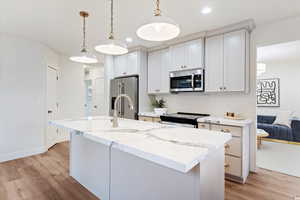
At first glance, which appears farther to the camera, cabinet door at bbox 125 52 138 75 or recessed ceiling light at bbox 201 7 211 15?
cabinet door at bbox 125 52 138 75

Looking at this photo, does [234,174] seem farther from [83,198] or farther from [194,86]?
[83,198]

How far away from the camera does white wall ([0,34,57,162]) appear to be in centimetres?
325

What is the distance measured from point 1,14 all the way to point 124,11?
1.94 m

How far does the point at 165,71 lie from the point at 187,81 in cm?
66

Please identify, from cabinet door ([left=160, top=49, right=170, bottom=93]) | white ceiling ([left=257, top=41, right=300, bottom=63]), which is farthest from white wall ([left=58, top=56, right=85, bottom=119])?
white ceiling ([left=257, top=41, right=300, bottom=63])

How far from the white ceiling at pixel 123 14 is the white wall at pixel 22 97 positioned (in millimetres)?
454

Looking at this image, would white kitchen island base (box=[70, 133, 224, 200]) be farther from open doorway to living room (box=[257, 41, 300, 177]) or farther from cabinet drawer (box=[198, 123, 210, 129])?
open doorway to living room (box=[257, 41, 300, 177])

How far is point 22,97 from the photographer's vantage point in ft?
11.4

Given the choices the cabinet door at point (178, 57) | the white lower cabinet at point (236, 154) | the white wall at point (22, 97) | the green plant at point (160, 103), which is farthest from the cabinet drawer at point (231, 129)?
the white wall at point (22, 97)

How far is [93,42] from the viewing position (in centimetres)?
373

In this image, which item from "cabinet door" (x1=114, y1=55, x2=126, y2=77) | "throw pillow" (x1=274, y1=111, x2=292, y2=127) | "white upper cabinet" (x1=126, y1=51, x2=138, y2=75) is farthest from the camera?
"throw pillow" (x1=274, y1=111, x2=292, y2=127)

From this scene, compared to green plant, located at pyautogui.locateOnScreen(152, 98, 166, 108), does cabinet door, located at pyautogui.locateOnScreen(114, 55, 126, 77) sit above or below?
above

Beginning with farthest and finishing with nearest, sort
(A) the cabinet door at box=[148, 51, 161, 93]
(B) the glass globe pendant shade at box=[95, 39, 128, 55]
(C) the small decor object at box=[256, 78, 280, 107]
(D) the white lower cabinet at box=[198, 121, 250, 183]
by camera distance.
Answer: (C) the small decor object at box=[256, 78, 280, 107] → (A) the cabinet door at box=[148, 51, 161, 93] → (D) the white lower cabinet at box=[198, 121, 250, 183] → (B) the glass globe pendant shade at box=[95, 39, 128, 55]

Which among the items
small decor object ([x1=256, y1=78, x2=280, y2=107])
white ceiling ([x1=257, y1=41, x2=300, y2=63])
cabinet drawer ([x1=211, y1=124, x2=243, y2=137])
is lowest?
cabinet drawer ([x1=211, y1=124, x2=243, y2=137])
